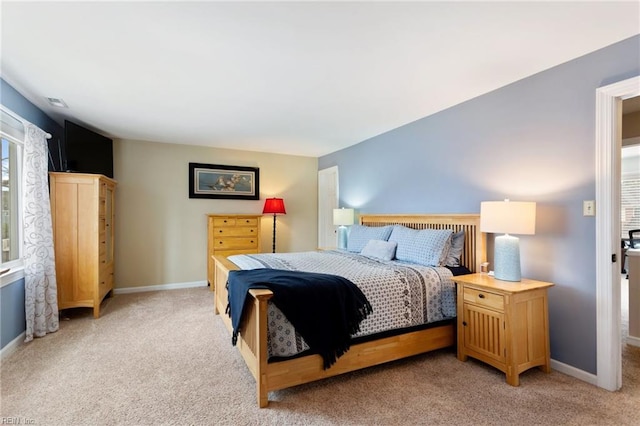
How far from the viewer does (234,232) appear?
489 cm

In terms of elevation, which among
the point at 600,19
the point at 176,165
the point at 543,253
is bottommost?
the point at 543,253

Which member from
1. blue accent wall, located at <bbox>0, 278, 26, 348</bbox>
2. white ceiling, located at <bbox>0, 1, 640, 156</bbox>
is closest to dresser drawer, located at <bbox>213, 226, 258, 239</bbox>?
white ceiling, located at <bbox>0, 1, 640, 156</bbox>

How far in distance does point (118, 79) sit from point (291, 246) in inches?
151

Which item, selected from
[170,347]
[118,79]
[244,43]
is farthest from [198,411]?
[118,79]

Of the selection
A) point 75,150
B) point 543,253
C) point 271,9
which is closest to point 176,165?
point 75,150

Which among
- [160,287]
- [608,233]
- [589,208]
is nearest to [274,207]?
[160,287]

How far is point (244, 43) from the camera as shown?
203cm

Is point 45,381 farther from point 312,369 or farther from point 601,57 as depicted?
A: point 601,57

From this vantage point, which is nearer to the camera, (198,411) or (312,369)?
(198,411)

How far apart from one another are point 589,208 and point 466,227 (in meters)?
0.98

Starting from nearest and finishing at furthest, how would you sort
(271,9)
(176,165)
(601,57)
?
(271,9)
(601,57)
(176,165)

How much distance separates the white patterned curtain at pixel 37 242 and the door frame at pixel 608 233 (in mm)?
4651

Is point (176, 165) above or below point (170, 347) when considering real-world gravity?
above

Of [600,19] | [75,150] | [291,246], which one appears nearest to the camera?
[600,19]
